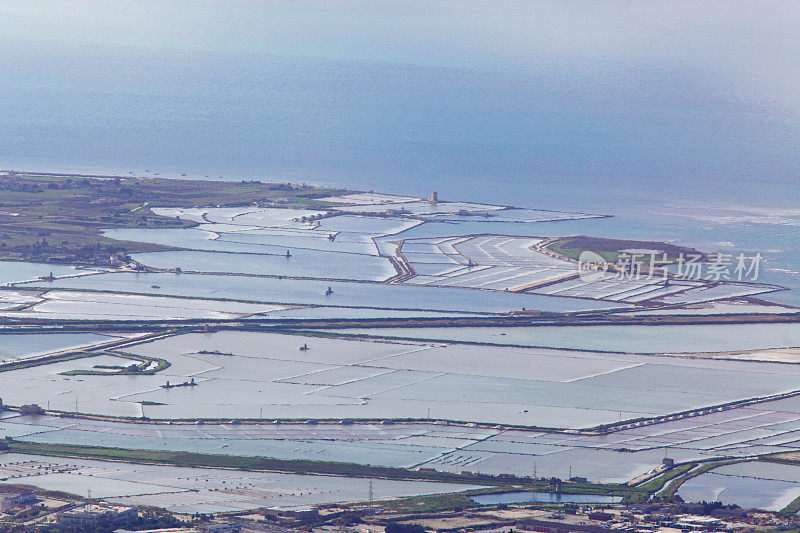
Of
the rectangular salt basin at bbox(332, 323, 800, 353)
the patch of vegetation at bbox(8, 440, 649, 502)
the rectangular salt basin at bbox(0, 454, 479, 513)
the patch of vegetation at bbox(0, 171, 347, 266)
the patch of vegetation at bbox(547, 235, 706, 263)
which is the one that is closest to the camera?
the rectangular salt basin at bbox(0, 454, 479, 513)

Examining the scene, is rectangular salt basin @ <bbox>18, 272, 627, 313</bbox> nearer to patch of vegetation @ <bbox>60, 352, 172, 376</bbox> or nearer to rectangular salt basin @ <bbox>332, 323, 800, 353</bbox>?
rectangular salt basin @ <bbox>332, 323, 800, 353</bbox>

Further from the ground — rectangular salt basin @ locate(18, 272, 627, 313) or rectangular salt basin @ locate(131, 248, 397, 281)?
rectangular salt basin @ locate(131, 248, 397, 281)

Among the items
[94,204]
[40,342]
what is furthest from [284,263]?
[94,204]

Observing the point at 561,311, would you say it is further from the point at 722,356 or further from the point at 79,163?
the point at 79,163

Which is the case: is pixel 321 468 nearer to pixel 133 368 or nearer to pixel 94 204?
pixel 133 368

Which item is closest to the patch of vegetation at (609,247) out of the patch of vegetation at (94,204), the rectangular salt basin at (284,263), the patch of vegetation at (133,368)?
the rectangular salt basin at (284,263)

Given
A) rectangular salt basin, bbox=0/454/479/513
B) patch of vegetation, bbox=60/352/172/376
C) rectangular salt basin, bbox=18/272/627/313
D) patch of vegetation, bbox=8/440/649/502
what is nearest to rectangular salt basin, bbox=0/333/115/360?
patch of vegetation, bbox=60/352/172/376

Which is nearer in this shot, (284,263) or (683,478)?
(683,478)

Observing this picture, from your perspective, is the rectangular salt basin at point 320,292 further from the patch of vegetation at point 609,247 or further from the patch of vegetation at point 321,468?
the patch of vegetation at point 321,468

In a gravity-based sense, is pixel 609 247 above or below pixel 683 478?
above

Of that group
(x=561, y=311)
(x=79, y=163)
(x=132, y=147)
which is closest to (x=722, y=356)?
(x=561, y=311)
